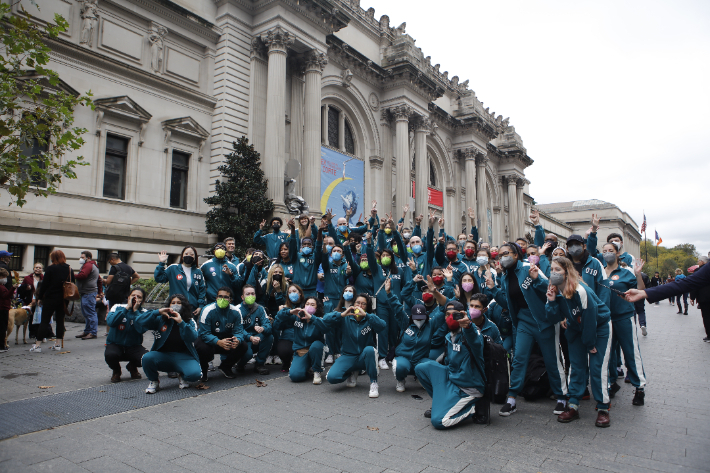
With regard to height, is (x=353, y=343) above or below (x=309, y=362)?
above

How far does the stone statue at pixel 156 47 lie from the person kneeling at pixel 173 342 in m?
14.6

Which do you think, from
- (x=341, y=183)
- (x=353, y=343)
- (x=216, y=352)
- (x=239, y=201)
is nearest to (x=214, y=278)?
(x=216, y=352)

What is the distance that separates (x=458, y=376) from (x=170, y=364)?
4.25 metres

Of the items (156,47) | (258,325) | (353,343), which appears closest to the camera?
(353,343)

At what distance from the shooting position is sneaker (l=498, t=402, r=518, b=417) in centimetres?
575

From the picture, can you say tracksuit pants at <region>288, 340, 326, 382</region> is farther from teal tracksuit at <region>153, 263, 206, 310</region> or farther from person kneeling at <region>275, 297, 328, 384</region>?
teal tracksuit at <region>153, 263, 206, 310</region>

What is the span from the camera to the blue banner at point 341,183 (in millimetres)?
25562

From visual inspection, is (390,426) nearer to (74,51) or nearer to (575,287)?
(575,287)

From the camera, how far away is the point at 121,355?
751 centimetres

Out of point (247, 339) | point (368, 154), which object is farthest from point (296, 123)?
point (247, 339)

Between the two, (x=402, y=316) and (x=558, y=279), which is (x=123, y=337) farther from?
(x=558, y=279)

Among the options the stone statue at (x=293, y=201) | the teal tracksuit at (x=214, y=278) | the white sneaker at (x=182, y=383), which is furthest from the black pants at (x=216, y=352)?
the stone statue at (x=293, y=201)

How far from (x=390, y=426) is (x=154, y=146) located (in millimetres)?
16469

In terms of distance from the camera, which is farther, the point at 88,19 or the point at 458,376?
the point at 88,19
